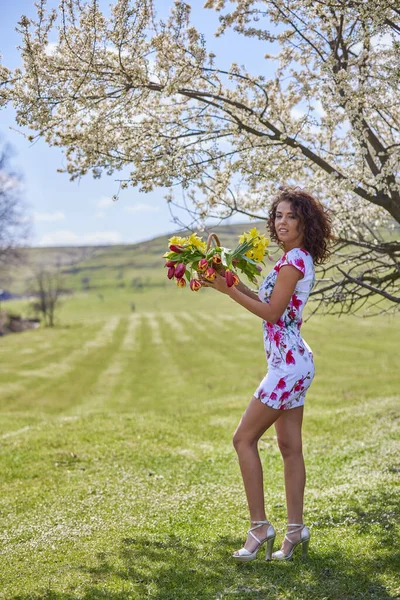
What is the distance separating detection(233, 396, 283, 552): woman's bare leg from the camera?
5.09m

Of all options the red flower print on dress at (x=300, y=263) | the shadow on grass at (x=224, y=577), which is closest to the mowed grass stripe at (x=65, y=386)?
the shadow on grass at (x=224, y=577)

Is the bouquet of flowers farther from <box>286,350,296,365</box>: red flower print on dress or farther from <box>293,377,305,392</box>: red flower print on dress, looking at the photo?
<box>293,377,305,392</box>: red flower print on dress

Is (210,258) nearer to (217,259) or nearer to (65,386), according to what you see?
(217,259)

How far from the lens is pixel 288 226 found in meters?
5.29

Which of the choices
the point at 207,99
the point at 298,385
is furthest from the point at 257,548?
the point at 207,99

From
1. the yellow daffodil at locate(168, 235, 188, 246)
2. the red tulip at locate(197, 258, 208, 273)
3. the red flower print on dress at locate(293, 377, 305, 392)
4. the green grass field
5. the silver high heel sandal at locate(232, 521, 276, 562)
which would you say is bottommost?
the green grass field

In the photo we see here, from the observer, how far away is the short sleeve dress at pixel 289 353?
5008 millimetres

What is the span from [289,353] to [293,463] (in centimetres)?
101

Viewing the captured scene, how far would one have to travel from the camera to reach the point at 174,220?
31.3ft

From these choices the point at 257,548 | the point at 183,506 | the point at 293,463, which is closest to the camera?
the point at 257,548

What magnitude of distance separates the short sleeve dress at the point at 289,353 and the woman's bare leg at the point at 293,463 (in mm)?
233

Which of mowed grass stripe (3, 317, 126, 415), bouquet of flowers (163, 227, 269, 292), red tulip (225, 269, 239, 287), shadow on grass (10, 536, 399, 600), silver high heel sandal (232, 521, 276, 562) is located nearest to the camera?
shadow on grass (10, 536, 399, 600)

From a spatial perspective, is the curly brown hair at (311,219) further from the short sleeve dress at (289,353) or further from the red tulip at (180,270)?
the red tulip at (180,270)

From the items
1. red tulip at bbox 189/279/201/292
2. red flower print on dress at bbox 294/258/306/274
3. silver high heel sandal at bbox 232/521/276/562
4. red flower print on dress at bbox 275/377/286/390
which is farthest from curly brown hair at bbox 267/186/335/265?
silver high heel sandal at bbox 232/521/276/562
